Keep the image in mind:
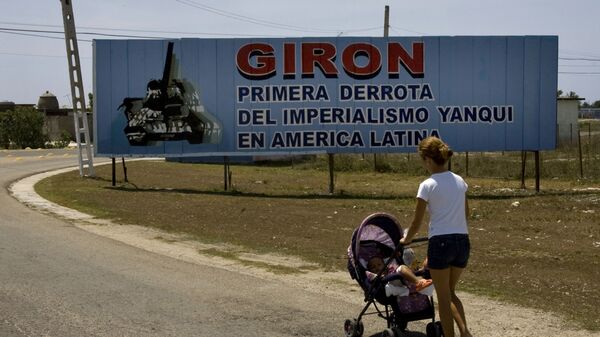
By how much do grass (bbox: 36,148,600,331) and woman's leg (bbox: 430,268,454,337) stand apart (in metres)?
1.81

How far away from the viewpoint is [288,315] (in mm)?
7246

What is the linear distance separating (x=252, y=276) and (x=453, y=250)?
416cm

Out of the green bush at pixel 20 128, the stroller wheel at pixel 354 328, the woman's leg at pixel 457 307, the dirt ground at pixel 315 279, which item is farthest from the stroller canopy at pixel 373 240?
the green bush at pixel 20 128

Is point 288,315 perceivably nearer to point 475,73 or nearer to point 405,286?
point 405,286

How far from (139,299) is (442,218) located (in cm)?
374

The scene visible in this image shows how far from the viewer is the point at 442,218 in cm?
562

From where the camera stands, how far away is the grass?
29.8 feet

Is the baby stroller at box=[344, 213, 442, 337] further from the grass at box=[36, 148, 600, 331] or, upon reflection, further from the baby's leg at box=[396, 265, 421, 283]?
the grass at box=[36, 148, 600, 331]

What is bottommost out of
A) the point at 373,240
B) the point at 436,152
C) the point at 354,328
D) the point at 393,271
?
the point at 354,328

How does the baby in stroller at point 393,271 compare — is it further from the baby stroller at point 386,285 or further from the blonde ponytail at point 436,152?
the blonde ponytail at point 436,152

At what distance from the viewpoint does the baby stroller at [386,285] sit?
5.82 metres

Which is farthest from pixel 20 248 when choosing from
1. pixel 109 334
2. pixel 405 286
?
pixel 405 286

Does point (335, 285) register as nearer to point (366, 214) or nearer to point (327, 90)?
point (366, 214)

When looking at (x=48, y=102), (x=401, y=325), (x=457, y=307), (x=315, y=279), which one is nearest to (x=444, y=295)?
(x=457, y=307)
